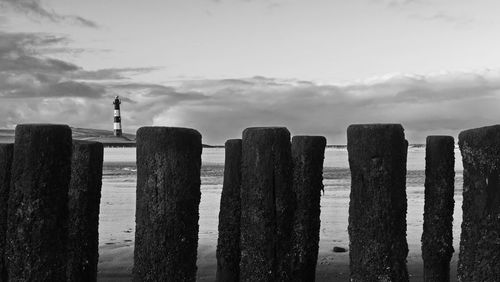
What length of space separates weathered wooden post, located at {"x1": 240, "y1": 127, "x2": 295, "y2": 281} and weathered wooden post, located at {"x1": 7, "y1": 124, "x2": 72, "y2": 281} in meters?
1.56

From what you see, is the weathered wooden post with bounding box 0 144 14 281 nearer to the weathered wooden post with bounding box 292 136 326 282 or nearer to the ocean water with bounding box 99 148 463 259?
the weathered wooden post with bounding box 292 136 326 282

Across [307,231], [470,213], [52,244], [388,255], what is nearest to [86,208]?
[52,244]

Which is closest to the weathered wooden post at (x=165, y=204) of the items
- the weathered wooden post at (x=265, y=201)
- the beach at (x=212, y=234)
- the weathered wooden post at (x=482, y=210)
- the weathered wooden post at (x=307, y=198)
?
the weathered wooden post at (x=265, y=201)

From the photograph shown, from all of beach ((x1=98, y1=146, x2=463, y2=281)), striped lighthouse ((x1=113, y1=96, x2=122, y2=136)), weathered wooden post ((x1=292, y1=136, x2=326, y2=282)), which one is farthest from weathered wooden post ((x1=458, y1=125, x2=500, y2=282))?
striped lighthouse ((x1=113, y1=96, x2=122, y2=136))

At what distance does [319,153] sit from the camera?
7625 millimetres

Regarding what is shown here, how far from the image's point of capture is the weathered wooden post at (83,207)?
686 cm

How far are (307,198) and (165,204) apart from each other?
2.50 meters

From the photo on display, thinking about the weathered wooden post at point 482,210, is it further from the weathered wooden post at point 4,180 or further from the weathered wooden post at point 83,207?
the weathered wooden post at point 4,180

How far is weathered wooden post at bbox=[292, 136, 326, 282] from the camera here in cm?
754

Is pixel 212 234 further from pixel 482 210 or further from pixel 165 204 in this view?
pixel 482 210

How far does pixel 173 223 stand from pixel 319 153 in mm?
2624

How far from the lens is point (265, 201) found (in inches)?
246

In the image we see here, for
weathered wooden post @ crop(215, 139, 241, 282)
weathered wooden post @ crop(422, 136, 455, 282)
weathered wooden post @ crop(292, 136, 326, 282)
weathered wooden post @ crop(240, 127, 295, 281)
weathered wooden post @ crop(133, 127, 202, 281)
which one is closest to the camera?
weathered wooden post @ crop(133, 127, 202, 281)

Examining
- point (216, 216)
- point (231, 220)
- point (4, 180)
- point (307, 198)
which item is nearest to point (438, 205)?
point (307, 198)
